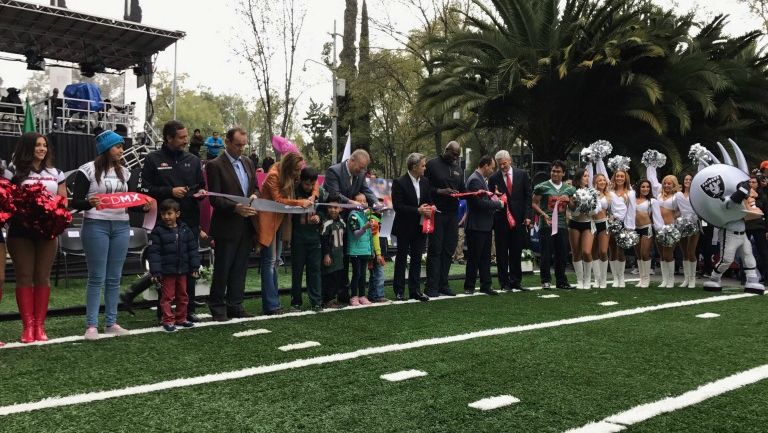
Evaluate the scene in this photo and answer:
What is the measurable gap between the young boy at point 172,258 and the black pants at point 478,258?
4385 mm

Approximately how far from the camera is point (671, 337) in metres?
6.51

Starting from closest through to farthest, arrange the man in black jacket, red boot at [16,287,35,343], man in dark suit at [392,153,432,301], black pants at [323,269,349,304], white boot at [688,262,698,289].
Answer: red boot at [16,287,35,343]
the man in black jacket
black pants at [323,269,349,304]
man in dark suit at [392,153,432,301]
white boot at [688,262,698,289]

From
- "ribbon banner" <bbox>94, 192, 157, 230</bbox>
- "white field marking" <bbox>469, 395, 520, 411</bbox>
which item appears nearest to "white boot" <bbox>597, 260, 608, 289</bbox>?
"white field marking" <bbox>469, 395, 520, 411</bbox>

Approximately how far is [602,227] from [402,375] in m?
6.70

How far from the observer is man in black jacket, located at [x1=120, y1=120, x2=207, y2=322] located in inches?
266

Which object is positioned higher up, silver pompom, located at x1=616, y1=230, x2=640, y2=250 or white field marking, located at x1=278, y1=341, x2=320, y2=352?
silver pompom, located at x1=616, y1=230, x2=640, y2=250

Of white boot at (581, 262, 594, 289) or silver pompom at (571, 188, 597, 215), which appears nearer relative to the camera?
silver pompom at (571, 188, 597, 215)

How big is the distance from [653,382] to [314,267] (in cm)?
427

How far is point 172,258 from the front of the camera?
6.58 meters

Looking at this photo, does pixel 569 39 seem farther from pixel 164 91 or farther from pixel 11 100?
pixel 164 91

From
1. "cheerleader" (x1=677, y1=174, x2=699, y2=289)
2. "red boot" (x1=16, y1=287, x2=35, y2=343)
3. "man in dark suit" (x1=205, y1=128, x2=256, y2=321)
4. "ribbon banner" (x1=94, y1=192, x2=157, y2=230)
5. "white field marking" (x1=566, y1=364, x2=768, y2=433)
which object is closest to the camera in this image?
"white field marking" (x1=566, y1=364, x2=768, y2=433)

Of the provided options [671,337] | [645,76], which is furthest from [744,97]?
[671,337]

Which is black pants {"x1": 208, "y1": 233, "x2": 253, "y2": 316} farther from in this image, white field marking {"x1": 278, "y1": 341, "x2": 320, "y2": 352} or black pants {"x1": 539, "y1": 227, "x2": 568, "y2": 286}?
black pants {"x1": 539, "y1": 227, "x2": 568, "y2": 286}

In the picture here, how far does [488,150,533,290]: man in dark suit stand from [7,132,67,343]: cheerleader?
20.3 feet
